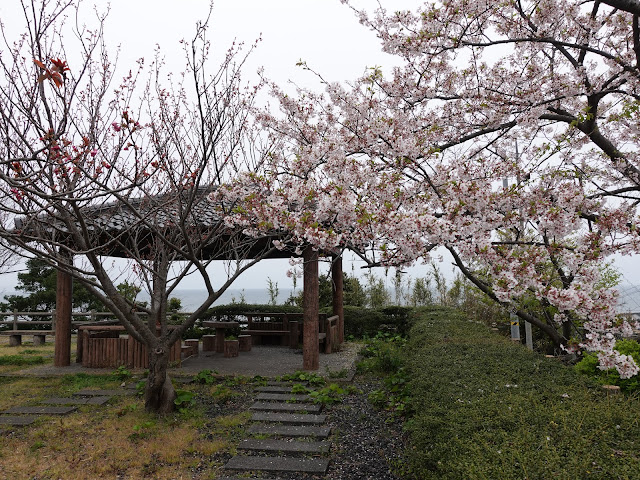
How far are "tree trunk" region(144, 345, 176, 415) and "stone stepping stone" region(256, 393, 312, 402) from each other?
3.95 ft

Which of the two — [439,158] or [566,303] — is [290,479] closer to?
[566,303]

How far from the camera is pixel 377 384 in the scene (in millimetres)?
6723

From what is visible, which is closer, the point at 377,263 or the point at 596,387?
the point at 596,387

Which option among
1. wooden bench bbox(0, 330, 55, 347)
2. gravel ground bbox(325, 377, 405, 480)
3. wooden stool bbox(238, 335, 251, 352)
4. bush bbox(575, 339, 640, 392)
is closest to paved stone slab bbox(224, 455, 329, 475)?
gravel ground bbox(325, 377, 405, 480)

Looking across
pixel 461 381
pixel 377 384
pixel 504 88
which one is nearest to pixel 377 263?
pixel 461 381

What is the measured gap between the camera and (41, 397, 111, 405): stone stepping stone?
233 inches

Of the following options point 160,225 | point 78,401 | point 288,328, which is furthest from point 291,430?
point 288,328

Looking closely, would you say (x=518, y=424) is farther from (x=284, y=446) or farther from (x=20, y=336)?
(x=20, y=336)

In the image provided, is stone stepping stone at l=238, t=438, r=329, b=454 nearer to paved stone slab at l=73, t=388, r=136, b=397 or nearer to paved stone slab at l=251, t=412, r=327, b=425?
paved stone slab at l=251, t=412, r=327, b=425

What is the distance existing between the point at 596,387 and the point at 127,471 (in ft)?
13.0

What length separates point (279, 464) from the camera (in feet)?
12.7

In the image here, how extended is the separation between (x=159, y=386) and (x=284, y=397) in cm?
164

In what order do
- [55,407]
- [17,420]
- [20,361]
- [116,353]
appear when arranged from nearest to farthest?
[17,420] → [55,407] → [116,353] → [20,361]

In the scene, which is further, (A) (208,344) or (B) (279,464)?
(A) (208,344)
